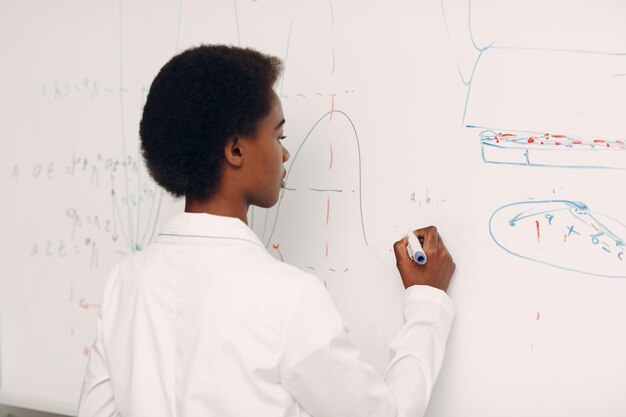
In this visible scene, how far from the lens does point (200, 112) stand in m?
0.75

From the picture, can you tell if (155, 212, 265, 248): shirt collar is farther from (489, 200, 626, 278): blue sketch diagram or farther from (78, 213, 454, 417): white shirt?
(489, 200, 626, 278): blue sketch diagram

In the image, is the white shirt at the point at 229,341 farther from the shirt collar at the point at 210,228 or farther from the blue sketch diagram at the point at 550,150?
the blue sketch diagram at the point at 550,150

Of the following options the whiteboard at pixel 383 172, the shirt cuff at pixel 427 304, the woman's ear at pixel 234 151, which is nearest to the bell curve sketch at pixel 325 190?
the whiteboard at pixel 383 172

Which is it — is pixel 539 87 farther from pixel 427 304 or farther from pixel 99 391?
pixel 99 391

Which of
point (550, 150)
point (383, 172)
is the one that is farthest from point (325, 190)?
point (550, 150)

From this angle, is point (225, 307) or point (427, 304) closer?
point (225, 307)

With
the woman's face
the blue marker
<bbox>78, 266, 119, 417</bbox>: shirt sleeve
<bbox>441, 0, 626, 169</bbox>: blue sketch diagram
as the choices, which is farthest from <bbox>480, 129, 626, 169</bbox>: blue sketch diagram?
<bbox>78, 266, 119, 417</bbox>: shirt sleeve

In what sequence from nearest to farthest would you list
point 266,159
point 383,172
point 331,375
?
point 331,375 → point 266,159 → point 383,172

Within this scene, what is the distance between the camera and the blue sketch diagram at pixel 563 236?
0.83m

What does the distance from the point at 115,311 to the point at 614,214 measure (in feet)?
2.11

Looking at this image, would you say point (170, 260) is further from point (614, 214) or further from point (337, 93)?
point (614, 214)

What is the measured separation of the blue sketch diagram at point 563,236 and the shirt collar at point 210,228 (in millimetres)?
348

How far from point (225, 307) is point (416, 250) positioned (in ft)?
1.00

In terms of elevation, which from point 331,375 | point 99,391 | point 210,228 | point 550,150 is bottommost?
point 99,391
